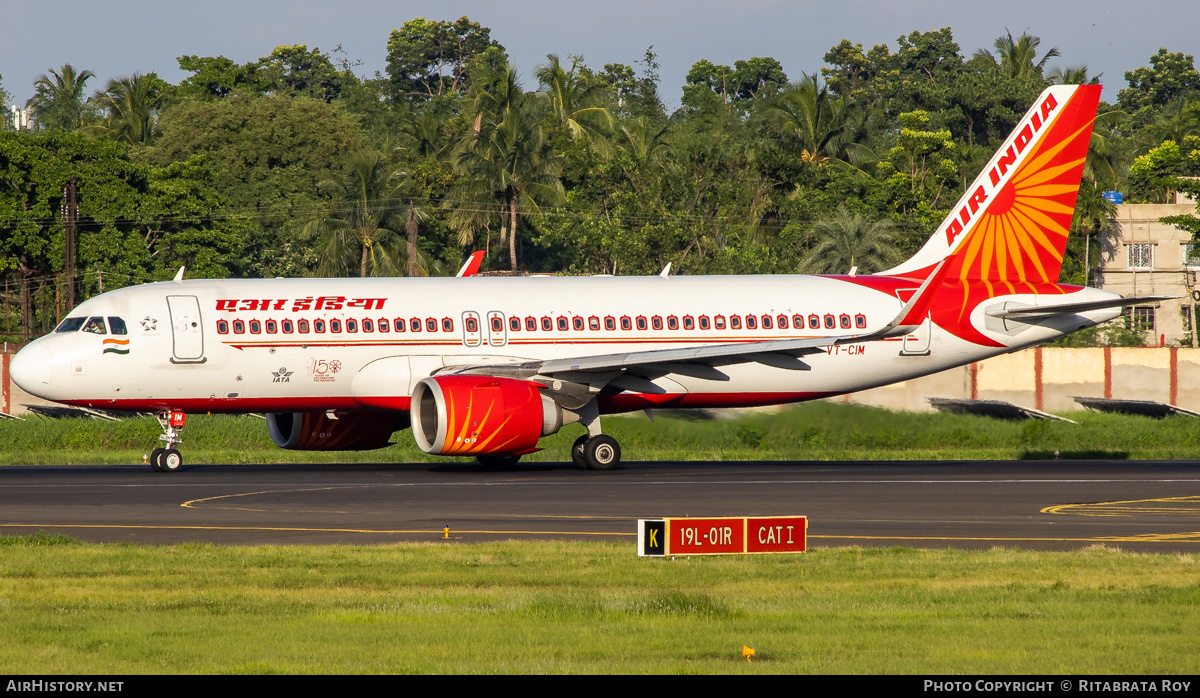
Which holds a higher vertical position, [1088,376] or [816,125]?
[816,125]

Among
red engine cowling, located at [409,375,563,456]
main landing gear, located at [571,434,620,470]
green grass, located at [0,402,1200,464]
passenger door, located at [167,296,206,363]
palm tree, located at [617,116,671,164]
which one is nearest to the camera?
red engine cowling, located at [409,375,563,456]

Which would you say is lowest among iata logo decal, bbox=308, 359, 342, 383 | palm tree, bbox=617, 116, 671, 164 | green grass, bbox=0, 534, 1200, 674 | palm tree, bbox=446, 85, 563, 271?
green grass, bbox=0, 534, 1200, 674

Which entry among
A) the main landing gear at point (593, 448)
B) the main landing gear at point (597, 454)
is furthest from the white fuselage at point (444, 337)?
the main landing gear at point (597, 454)

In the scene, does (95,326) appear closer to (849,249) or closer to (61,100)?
(849,249)

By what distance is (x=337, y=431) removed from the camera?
33.9 m

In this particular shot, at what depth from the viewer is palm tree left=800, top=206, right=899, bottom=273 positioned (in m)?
67.9

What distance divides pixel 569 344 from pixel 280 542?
1512 cm

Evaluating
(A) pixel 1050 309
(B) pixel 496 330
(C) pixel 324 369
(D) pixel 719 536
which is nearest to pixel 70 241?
(C) pixel 324 369

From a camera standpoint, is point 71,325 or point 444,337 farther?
point 444,337

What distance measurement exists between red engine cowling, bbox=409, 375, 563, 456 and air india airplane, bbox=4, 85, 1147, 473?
0.05 metres

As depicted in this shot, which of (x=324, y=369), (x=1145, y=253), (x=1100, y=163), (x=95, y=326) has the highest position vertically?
(x=1100, y=163)

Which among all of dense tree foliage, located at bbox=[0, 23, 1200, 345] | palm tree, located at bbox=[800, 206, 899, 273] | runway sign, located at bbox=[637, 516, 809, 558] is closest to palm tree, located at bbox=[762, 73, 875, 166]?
dense tree foliage, located at bbox=[0, 23, 1200, 345]

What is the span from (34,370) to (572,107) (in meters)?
67.2

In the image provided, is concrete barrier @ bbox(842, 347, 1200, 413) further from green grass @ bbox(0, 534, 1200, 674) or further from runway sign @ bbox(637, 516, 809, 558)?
runway sign @ bbox(637, 516, 809, 558)
